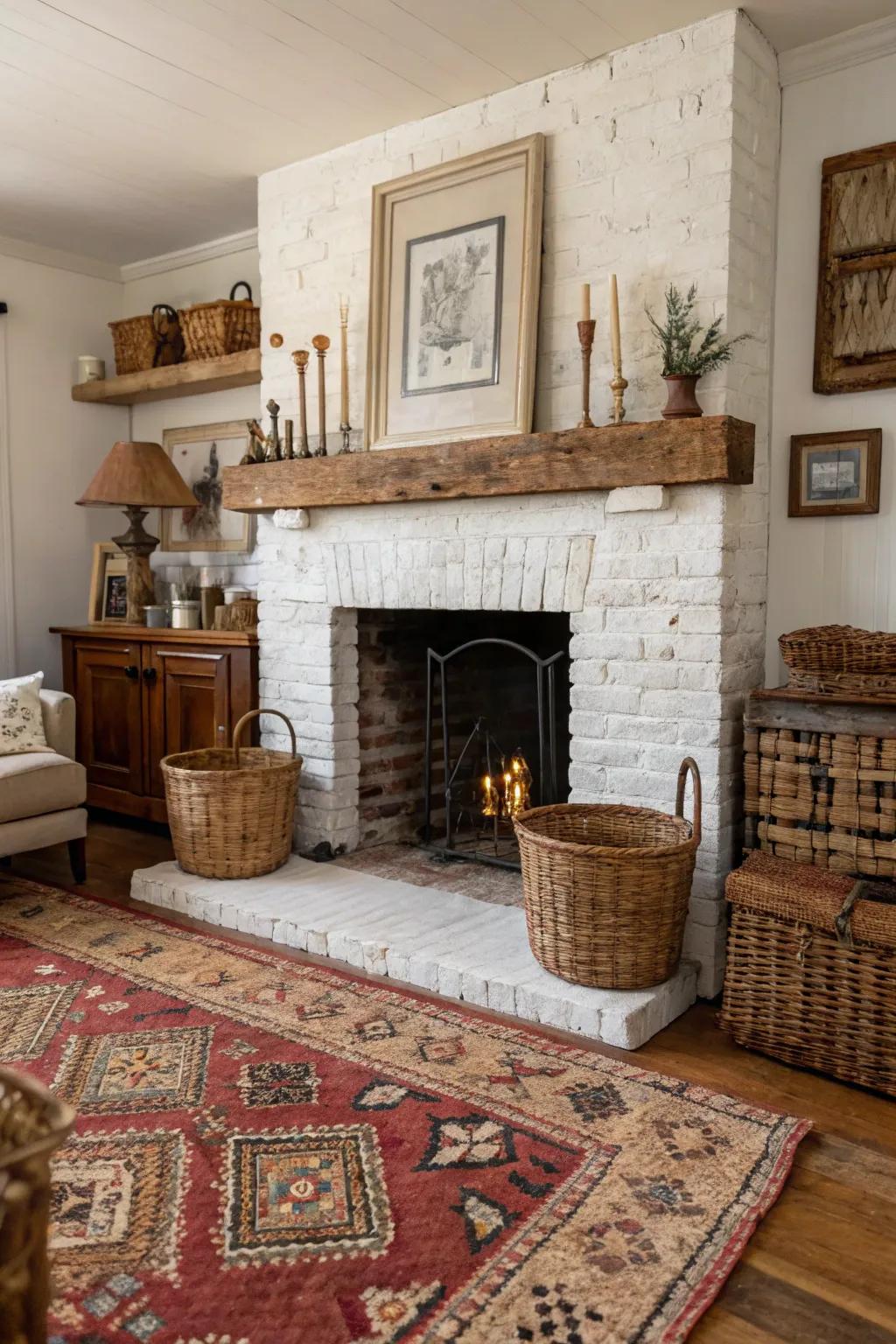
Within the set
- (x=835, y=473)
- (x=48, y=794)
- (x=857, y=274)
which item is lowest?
(x=48, y=794)

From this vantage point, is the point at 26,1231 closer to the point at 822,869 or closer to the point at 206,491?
the point at 822,869

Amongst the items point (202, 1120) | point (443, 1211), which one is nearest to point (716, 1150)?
point (443, 1211)

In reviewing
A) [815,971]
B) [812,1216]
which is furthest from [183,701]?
[812,1216]

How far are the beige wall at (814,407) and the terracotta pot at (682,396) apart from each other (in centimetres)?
36

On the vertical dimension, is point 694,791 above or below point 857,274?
below

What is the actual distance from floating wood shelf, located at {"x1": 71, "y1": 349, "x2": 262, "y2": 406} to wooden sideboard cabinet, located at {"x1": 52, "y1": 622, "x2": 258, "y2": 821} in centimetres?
105

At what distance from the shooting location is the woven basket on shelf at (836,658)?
97.1 inches

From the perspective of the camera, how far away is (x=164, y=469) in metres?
4.26

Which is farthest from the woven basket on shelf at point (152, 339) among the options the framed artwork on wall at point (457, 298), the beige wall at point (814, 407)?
the beige wall at point (814, 407)

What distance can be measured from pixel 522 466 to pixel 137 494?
198 centimetres

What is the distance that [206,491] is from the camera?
456 cm

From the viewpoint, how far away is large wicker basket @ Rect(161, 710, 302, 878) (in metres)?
3.25

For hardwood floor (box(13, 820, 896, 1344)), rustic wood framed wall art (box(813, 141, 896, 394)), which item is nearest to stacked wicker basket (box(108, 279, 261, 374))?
rustic wood framed wall art (box(813, 141, 896, 394))

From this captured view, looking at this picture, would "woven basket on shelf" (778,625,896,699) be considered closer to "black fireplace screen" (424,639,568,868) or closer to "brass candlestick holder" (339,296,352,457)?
"black fireplace screen" (424,639,568,868)
